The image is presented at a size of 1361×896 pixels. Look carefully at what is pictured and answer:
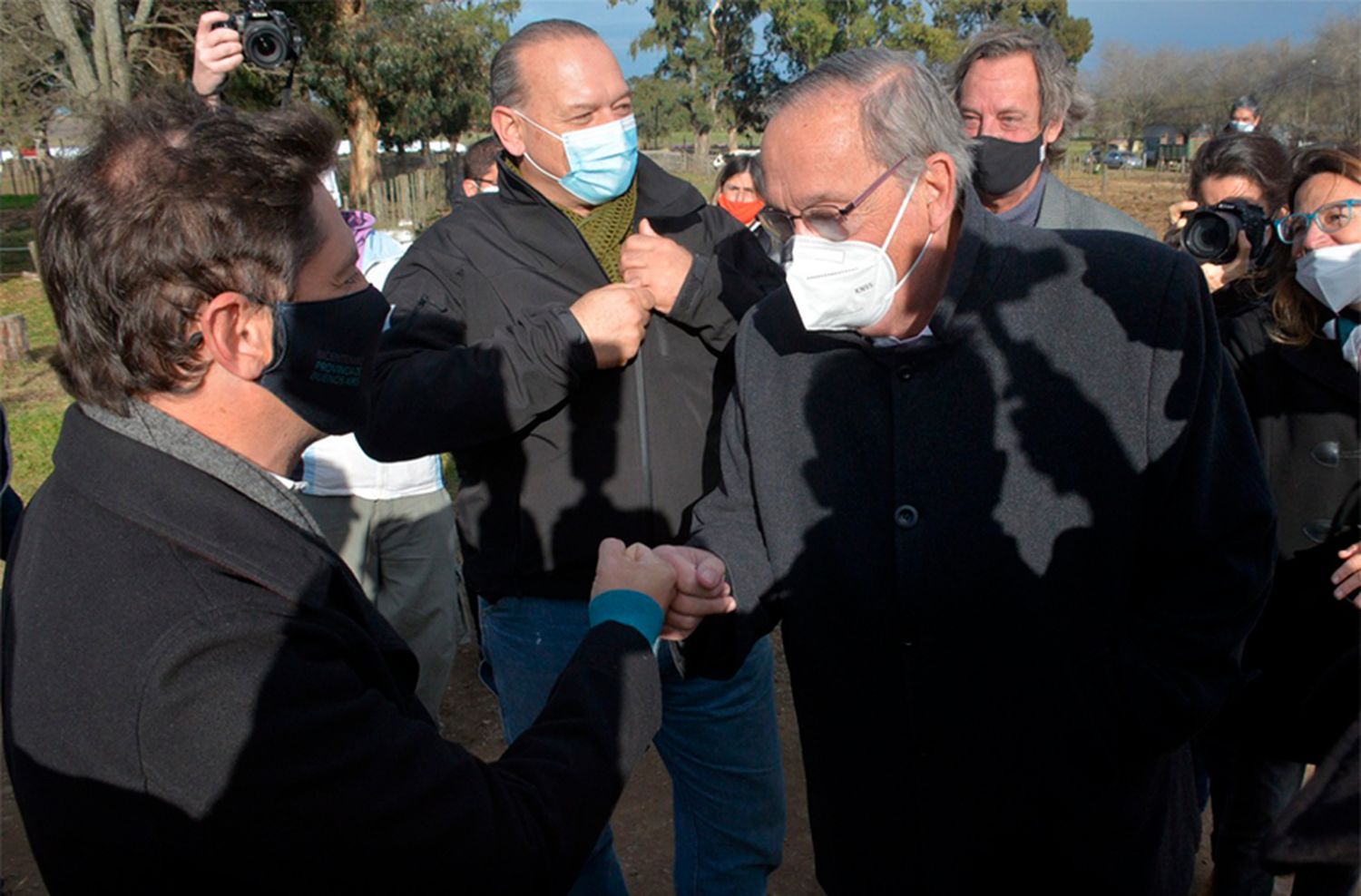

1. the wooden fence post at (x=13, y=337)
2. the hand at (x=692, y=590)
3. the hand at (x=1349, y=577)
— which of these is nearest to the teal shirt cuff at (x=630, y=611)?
the hand at (x=692, y=590)

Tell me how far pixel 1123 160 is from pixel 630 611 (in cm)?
4077

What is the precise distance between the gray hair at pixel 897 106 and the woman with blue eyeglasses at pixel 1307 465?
1.35 metres

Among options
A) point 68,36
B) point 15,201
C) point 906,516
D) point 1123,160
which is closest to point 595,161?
point 906,516

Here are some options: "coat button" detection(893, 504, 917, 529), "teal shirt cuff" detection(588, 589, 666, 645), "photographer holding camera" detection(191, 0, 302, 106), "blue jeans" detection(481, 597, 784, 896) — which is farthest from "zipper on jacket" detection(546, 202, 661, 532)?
"photographer holding camera" detection(191, 0, 302, 106)

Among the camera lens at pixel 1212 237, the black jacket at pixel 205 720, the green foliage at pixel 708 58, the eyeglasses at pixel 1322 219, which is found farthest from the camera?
the green foliage at pixel 708 58

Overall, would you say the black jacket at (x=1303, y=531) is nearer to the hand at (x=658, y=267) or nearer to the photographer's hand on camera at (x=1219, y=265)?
the photographer's hand on camera at (x=1219, y=265)

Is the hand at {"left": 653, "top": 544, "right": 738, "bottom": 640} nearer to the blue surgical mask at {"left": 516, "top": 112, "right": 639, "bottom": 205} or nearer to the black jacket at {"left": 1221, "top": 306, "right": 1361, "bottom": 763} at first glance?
the blue surgical mask at {"left": 516, "top": 112, "right": 639, "bottom": 205}

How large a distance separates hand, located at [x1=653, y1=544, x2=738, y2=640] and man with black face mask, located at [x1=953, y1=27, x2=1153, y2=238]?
1951 mm

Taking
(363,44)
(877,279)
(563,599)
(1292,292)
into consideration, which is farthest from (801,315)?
(363,44)

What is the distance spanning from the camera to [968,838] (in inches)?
74.9

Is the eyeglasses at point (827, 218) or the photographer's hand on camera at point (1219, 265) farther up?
the eyeglasses at point (827, 218)

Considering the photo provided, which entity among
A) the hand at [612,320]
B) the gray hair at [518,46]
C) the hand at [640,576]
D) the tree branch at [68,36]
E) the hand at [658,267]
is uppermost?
the tree branch at [68,36]

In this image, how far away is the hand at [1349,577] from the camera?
2445mm

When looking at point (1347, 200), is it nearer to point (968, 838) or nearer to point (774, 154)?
point (774, 154)
